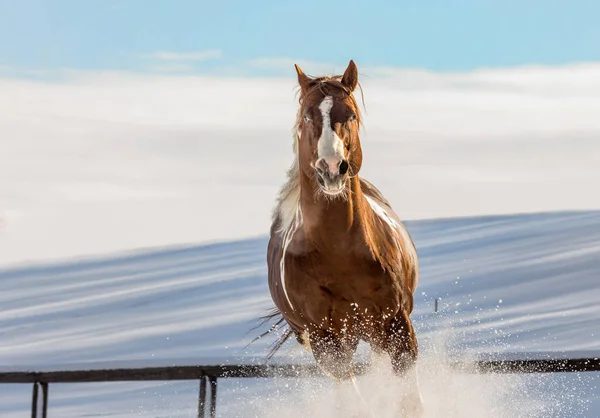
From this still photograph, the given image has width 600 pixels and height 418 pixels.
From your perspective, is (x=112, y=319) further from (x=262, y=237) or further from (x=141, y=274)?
(x=262, y=237)

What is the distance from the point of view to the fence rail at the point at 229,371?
24.2 ft

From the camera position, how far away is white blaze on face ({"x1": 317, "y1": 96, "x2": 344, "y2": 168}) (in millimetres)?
5414

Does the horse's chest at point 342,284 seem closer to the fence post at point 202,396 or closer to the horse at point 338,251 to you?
the horse at point 338,251

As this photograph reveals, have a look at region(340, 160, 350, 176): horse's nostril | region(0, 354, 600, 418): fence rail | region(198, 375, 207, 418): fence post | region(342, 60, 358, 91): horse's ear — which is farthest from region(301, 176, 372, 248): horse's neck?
region(198, 375, 207, 418): fence post

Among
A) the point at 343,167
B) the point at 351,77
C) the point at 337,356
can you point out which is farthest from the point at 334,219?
the point at 337,356

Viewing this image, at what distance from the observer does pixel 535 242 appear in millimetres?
30844

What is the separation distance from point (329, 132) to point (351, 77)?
668 millimetres

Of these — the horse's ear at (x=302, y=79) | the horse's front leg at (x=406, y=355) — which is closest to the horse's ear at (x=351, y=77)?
the horse's ear at (x=302, y=79)

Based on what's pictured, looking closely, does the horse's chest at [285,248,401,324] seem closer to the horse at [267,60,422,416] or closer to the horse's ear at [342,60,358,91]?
the horse at [267,60,422,416]

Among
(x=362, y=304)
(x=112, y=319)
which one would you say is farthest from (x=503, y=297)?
(x=362, y=304)

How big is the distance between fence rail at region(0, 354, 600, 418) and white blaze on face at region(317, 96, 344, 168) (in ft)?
7.23

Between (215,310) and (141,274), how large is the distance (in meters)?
6.95

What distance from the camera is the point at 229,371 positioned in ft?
24.9

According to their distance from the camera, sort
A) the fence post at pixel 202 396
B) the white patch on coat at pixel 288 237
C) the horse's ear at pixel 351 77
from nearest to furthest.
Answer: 1. the horse's ear at pixel 351 77
2. the white patch on coat at pixel 288 237
3. the fence post at pixel 202 396
